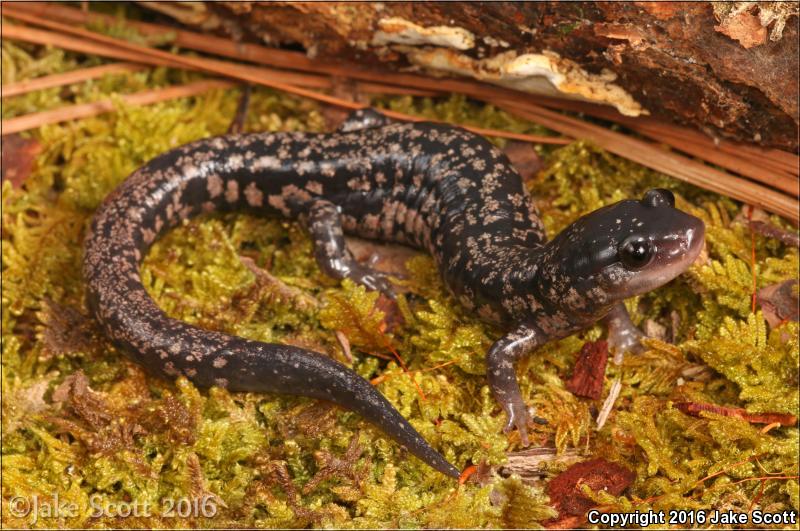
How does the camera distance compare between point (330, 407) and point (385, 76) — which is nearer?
point (330, 407)

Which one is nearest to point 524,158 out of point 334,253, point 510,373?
point 334,253

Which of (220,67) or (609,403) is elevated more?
(220,67)

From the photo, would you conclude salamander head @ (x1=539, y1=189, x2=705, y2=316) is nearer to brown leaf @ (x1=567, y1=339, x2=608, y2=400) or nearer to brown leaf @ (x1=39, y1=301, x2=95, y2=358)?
brown leaf @ (x1=567, y1=339, x2=608, y2=400)

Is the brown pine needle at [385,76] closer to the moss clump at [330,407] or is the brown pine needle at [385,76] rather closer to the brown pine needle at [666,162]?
the brown pine needle at [666,162]

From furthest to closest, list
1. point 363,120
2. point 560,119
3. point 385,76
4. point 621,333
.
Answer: point 385,76 → point 363,120 → point 560,119 → point 621,333

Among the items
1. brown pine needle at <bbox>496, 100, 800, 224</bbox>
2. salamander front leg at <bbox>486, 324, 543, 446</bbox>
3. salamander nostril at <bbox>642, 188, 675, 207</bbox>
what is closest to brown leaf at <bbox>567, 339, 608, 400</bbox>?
salamander front leg at <bbox>486, 324, 543, 446</bbox>

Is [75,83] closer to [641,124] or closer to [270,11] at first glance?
[270,11]

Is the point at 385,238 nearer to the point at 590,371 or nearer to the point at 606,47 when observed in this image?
the point at 590,371

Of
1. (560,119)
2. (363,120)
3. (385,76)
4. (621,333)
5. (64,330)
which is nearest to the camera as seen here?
(621,333)

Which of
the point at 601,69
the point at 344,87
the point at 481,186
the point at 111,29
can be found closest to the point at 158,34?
the point at 111,29
